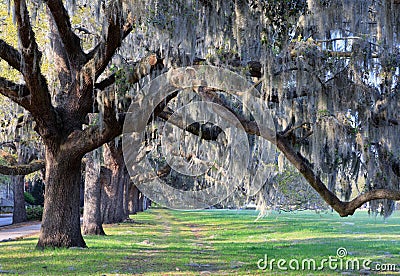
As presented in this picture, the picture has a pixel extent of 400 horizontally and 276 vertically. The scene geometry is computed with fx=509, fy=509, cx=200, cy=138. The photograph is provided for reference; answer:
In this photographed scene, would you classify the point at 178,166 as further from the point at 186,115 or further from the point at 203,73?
the point at 203,73

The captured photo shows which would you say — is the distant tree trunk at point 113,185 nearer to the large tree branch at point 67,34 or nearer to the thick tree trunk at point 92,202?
the thick tree trunk at point 92,202

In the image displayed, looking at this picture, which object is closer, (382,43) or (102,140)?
(382,43)

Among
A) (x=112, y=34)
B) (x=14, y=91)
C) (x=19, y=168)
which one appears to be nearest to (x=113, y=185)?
(x=19, y=168)

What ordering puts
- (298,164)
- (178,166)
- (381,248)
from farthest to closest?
(178,166) → (381,248) → (298,164)

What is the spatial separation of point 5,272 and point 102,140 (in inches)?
129

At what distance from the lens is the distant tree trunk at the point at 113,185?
20.6 meters

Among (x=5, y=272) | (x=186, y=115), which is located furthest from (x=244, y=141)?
(x=5, y=272)

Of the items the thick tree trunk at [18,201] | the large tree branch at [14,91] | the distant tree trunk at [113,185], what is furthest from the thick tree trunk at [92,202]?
the thick tree trunk at [18,201]

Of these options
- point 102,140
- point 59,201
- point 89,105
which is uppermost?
point 89,105

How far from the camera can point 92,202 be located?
16.0 meters

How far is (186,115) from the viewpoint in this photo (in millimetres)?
10727

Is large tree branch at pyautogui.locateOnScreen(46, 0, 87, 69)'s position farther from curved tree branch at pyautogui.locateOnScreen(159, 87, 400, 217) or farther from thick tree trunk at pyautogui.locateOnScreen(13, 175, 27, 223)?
thick tree trunk at pyautogui.locateOnScreen(13, 175, 27, 223)

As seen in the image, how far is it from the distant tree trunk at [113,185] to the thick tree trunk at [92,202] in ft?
10.6

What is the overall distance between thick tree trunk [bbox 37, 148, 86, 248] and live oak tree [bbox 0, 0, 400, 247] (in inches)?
0.8
